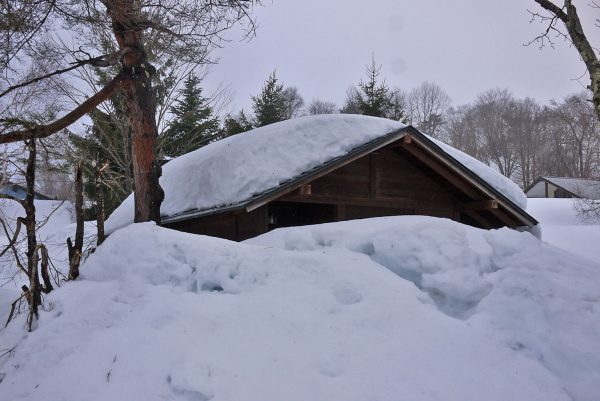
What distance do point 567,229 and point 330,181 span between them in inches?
685

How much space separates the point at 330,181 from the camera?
9.25 meters

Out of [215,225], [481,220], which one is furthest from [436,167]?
[215,225]

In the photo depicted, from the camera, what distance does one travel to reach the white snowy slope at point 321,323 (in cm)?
268

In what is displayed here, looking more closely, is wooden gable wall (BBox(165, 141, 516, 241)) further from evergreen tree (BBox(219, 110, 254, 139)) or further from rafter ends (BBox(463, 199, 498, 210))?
evergreen tree (BBox(219, 110, 254, 139))

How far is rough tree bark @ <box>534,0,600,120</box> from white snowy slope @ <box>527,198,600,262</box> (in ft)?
29.0

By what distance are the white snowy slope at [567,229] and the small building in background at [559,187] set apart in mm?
3366

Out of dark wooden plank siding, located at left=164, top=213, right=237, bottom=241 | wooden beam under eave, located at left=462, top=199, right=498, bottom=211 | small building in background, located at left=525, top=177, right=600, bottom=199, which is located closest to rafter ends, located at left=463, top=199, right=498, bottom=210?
wooden beam under eave, located at left=462, top=199, right=498, bottom=211

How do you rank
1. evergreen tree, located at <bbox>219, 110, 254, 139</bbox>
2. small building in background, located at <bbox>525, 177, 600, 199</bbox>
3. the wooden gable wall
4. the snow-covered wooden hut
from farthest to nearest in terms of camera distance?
small building in background, located at <bbox>525, 177, 600, 199</bbox>, evergreen tree, located at <bbox>219, 110, 254, 139</bbox>, the wooden gable wall, the snow-covered wooden hut

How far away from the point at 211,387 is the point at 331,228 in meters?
2.27

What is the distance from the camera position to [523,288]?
340 cm

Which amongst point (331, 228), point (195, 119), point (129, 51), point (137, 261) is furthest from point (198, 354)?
point (195, 119)

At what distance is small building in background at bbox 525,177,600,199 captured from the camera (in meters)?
31.2

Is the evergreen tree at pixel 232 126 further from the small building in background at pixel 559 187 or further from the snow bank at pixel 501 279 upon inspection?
the small building in background at pixel 559 187

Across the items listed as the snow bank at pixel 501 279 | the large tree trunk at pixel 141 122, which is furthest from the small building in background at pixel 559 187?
the snow bank at pixel 501 279
